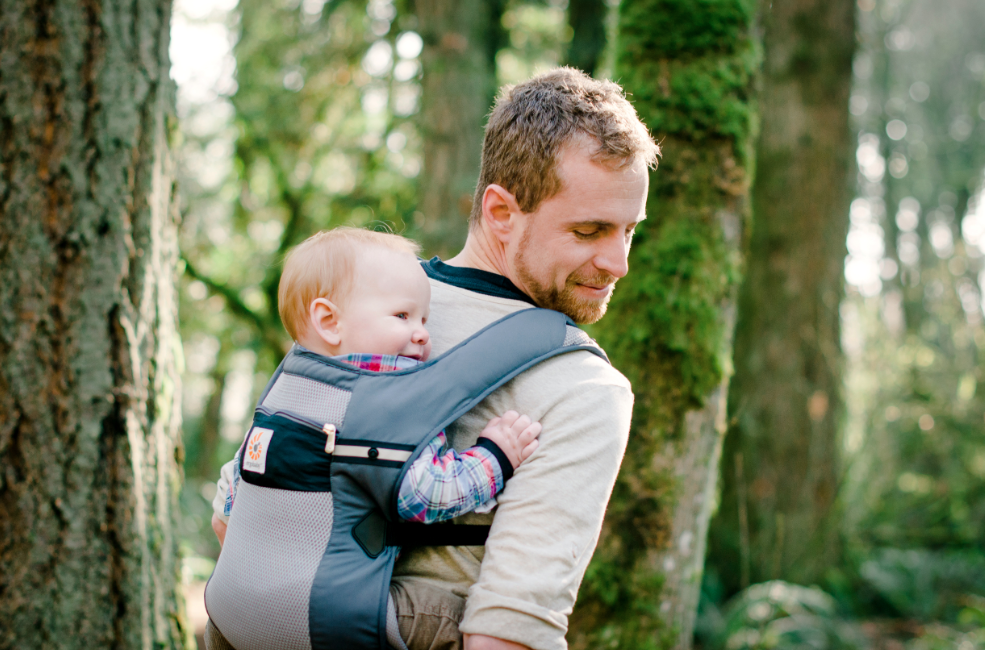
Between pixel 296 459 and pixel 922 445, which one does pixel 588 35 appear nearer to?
pixel 922 445

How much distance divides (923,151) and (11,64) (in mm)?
21299

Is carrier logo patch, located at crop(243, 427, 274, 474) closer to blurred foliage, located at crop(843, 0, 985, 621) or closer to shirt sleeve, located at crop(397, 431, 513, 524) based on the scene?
shirt sleeve, located at crop(397, 431, 513, 524)

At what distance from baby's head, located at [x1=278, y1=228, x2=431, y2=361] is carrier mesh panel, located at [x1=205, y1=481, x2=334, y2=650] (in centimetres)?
38

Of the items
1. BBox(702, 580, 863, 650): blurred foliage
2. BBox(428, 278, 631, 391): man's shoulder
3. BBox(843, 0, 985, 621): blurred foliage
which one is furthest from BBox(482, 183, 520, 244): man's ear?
BBox(843, 0, 985, 621): blurred foliage

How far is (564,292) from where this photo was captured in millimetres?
1770

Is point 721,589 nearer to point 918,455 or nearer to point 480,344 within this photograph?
point 918,455

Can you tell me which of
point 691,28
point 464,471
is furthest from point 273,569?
point 691,28

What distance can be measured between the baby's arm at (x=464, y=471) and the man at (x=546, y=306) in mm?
34

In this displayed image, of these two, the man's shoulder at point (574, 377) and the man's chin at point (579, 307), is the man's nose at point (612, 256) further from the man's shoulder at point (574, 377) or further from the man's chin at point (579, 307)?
the man's shoulder at point (574, 377)

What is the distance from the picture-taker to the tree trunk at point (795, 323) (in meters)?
5.89

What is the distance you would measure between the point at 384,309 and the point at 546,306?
0.45 metres

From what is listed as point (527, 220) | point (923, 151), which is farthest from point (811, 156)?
point (923, 151)

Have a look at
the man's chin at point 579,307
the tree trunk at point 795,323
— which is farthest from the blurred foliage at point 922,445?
the man's chin at point 579,307

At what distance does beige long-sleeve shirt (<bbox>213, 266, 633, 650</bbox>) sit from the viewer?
1344mm
